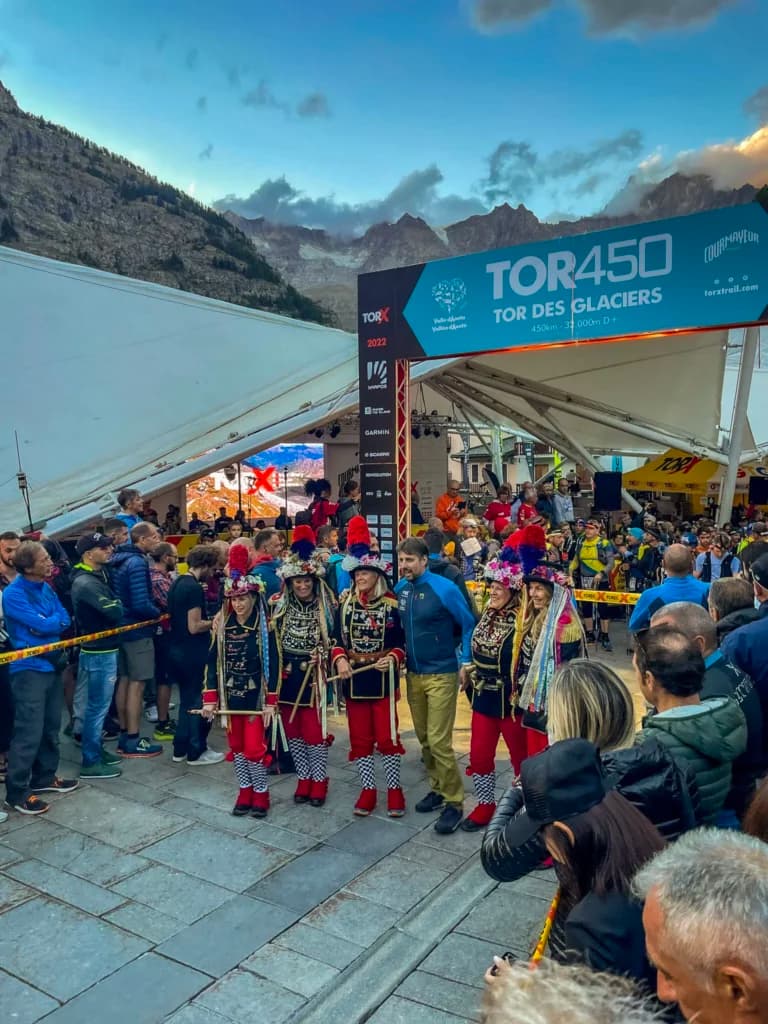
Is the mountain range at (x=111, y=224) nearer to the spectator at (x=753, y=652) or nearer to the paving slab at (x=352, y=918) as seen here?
the paving slab at (x=352, y=918)

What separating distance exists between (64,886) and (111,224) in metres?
79.3

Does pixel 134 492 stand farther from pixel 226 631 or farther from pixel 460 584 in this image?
pixel 460 584

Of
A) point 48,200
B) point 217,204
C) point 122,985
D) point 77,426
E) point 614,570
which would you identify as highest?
point 217,204

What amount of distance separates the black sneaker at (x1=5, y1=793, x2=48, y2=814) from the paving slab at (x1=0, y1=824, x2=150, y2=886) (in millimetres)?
220

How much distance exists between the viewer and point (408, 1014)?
3033 mm

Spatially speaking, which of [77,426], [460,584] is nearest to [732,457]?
[460,584]

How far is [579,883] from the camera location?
181cm

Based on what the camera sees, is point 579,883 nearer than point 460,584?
Yes

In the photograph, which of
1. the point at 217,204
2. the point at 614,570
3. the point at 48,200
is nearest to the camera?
the point at 614,570

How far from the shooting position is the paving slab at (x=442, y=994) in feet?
10.0

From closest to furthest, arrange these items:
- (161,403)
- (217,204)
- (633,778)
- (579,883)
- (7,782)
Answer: (579,883)
(633,778)
(7,782)
(161,403)
(217,204)

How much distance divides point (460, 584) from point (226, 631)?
1.76 meters

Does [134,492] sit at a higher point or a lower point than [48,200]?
lower

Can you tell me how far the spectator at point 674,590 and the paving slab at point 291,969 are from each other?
9.61ft
